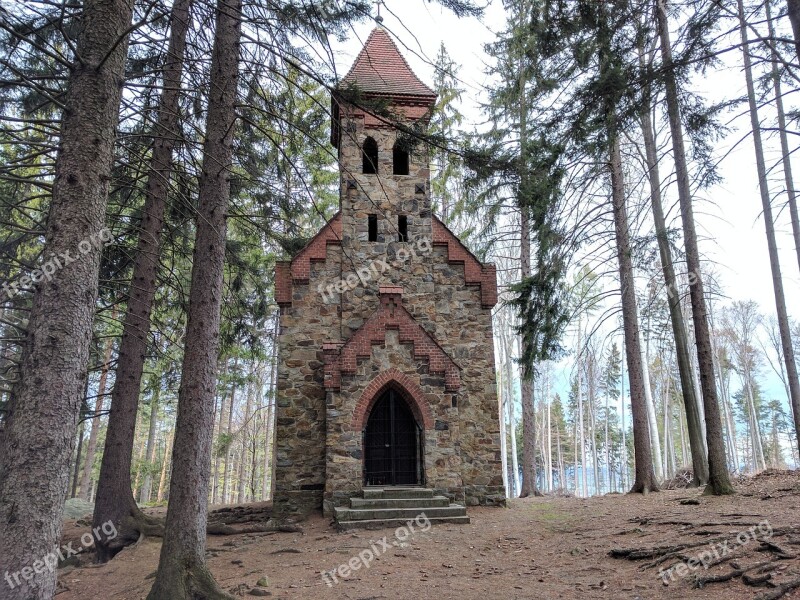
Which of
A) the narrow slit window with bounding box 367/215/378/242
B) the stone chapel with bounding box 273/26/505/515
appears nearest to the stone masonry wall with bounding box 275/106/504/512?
the stone chapel with bounding box 273/26/505/515

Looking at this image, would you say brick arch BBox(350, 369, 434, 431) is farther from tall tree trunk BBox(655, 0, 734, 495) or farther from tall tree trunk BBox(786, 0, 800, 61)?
tall tree trunk BBox(786, 0, 800, 61)

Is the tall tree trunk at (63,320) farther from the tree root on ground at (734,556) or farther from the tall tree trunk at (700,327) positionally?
the tall tree trunk at (700,327)

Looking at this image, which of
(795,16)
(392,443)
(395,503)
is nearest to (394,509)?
(395,503)

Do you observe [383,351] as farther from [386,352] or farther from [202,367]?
[202,367]

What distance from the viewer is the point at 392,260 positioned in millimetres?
13672

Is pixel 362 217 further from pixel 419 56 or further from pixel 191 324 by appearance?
pixel 419 56

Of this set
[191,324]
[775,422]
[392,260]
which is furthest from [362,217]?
[775,422]

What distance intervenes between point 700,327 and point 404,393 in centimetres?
617

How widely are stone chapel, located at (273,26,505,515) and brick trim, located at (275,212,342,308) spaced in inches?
1.0

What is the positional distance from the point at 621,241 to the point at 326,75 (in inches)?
393

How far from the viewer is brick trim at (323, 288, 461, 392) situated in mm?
11828

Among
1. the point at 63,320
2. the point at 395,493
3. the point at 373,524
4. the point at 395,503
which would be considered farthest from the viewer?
the point at 395,493

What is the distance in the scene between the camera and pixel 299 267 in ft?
43.9

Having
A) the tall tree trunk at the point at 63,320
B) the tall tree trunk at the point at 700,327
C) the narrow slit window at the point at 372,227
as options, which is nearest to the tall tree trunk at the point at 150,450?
the narrow slit window at the point at 372,227
